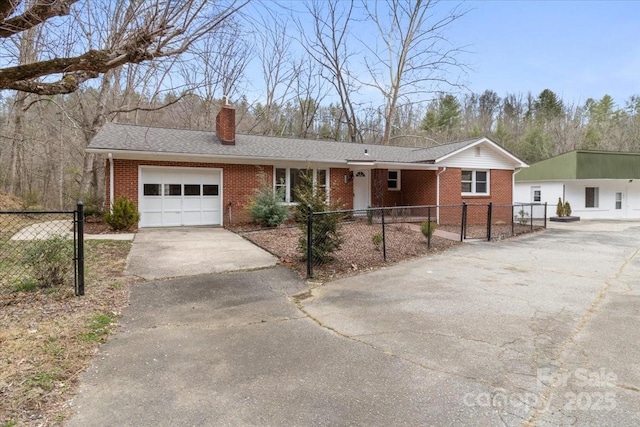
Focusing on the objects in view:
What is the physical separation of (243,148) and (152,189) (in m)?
3.69

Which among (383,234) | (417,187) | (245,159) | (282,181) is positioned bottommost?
(383,234)

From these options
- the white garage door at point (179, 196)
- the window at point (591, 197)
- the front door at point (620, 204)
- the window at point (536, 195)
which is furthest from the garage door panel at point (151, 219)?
the front door at point (620, 204)

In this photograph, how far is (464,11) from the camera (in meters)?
23.4

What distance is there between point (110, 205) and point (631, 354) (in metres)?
13.1

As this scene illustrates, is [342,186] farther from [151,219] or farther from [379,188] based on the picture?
[151,219]

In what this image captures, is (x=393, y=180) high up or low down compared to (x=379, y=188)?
up

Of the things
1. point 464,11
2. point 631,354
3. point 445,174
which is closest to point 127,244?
point 631,354

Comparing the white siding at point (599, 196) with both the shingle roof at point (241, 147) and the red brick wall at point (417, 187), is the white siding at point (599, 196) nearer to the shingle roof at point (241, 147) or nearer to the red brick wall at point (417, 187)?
the shingle roof at point (241, 147)

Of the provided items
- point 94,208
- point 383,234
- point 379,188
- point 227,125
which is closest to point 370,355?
point 383,234

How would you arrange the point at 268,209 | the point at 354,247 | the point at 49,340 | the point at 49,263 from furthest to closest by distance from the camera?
the point at 268,209, the point at 354,247, the point at 49,263, the point at 49,340

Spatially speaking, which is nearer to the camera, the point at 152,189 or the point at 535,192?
the point at 152,189

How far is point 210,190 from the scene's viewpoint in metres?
13.8

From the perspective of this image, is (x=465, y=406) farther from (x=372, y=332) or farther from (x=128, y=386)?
(x=128, y=386)

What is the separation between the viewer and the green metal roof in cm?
2241
